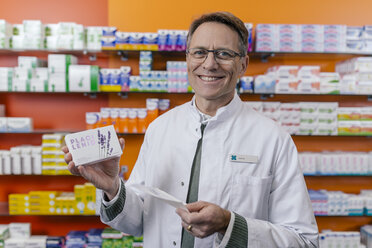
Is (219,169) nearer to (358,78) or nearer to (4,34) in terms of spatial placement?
(358,78)

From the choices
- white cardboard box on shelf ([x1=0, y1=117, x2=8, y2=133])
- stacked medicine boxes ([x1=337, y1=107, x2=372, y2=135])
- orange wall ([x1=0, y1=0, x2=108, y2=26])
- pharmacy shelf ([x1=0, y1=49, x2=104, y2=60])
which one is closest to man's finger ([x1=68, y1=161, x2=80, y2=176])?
pharmacy shelf ([x1=0, y1=49, x2=104, y2=60])

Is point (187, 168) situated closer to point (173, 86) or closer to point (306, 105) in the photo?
point (173, 86)

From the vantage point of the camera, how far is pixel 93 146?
4.66 feet

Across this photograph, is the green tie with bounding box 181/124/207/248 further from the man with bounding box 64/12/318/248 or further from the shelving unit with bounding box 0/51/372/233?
the shelving unit with bounding box 0/51/372/233

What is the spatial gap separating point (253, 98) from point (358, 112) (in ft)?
3.76

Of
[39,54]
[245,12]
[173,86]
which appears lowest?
[173,86]

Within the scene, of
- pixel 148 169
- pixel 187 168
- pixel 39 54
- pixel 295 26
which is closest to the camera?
pixel 187 168

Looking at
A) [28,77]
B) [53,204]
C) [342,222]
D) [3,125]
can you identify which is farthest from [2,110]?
[342,222]

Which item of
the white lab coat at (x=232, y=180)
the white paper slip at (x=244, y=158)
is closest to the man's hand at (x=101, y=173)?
the white lab coat at (x=232, y=180)

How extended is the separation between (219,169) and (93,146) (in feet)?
1.81

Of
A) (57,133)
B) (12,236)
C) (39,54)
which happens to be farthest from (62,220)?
(39,54)

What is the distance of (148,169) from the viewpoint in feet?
5.19

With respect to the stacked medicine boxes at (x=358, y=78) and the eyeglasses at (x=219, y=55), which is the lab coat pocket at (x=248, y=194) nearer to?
the eyeglasses at (x=219, y=55)

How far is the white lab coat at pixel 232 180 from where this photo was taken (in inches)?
53.1
